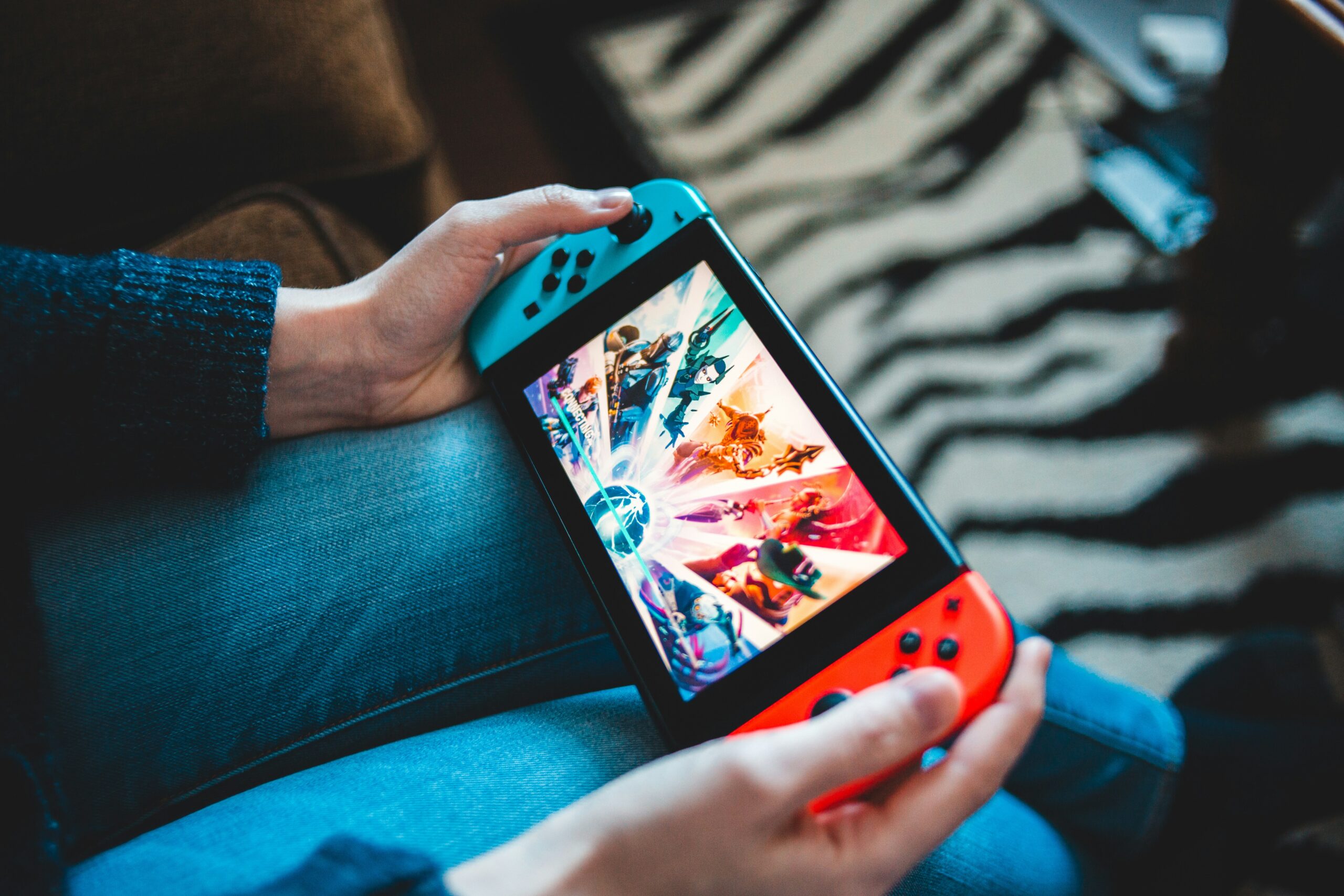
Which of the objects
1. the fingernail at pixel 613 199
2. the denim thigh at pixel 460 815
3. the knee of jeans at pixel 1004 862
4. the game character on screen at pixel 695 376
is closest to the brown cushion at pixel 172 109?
the fingernail at pixel 613 199

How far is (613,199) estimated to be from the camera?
0.60 metres

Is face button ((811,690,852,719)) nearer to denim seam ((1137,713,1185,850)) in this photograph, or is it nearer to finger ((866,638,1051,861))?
finger ((866,638,1051,861))

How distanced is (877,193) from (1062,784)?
91 cm

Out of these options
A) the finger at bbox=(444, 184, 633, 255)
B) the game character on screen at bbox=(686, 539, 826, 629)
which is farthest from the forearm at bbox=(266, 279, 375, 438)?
the game character on screen at bbox=(686, 539, 826, 629)

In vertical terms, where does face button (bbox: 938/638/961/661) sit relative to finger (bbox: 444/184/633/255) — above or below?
below

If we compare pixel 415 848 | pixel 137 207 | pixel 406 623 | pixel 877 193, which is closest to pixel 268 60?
pixel 137 207

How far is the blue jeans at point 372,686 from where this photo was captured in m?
0.50

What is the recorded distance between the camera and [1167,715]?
0.66m

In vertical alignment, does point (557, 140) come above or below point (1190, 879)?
above

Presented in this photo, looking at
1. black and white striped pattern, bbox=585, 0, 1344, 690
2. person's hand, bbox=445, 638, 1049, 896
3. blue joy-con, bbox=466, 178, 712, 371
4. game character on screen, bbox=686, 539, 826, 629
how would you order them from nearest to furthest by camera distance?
person's hand, bbox=445, 638, 1049, 896
game character on screen, bbox=686, 539, 826, 629
blue joy-con, bbox=466, 178, 712, 371
black and white striped pattern, bbox=585, 0, 1344, 690

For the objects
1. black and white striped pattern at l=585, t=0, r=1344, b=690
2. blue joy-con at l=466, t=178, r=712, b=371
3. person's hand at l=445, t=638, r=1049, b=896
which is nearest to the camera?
person's hand at l=445, t=638, r=1049, b=896

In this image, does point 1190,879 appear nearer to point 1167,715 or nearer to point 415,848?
point 1167,715

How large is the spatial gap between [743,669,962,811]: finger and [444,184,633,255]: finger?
0.40m

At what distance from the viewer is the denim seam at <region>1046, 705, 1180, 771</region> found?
600 millimetres
